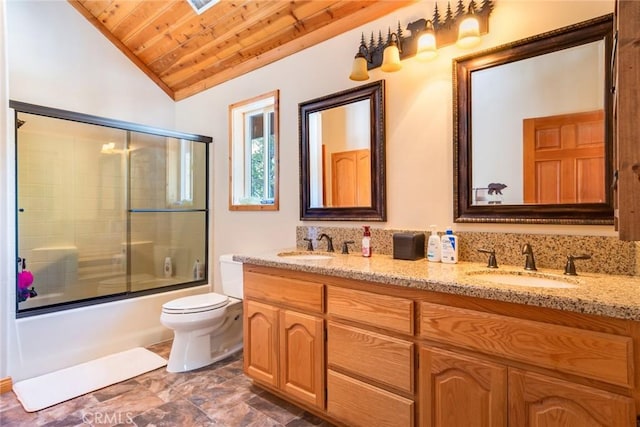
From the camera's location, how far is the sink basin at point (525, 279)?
141 cm

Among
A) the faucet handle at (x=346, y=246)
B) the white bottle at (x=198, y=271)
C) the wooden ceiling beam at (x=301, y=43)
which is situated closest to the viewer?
the wooden ceiling beam at (x=301, y=43)

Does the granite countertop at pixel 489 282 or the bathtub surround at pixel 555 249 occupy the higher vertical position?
the bathtub surround at pixel 555 249

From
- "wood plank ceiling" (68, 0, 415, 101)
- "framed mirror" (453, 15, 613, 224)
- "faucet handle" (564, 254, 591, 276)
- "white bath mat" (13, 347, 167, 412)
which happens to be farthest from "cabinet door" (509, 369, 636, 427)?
"white bath mat" (13, 347, 167, 412)

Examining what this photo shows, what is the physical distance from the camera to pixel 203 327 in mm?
2443

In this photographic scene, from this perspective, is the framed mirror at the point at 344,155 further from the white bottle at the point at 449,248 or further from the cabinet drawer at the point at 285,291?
the cabinet drawer at the point at 285,291

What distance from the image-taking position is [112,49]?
3.19 meters

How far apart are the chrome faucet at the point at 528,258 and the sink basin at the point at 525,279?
0.20 feet

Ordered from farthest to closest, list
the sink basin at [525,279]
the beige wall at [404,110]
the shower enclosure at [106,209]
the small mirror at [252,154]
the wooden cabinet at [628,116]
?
the small mirror at [252,154]
the shower enclosure at [106,209]
the beige wall at [404,110]
the sink basin at [525,279]
the wooden cabinet at [628,116]

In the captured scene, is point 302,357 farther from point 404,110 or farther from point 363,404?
point 404,110

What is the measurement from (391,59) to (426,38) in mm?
202

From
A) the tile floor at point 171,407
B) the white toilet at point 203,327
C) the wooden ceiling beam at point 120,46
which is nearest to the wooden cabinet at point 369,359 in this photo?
the tile floor at point 171,407

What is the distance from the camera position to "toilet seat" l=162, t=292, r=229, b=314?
2.37 m

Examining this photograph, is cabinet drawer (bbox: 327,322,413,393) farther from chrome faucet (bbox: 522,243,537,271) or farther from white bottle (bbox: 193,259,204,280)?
white bottle (bbox: 193,259,204,280)

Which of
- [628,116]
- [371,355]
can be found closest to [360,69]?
[628,116]
